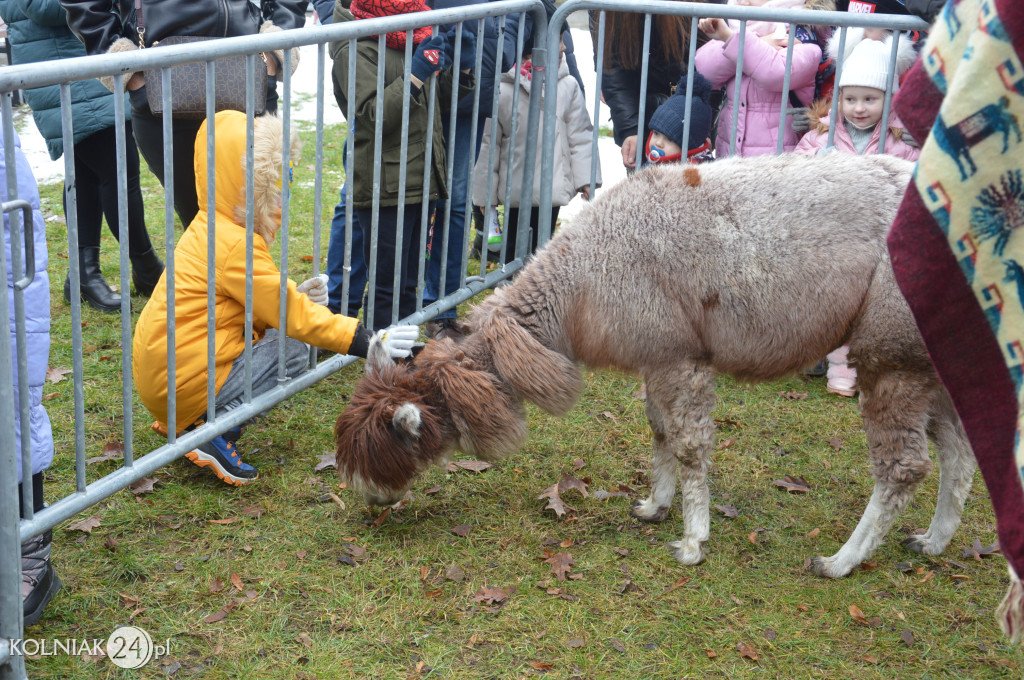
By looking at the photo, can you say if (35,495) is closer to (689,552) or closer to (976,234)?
(689,552)

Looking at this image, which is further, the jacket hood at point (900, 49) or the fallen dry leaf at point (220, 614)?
the jacket hood at point (900, 49)

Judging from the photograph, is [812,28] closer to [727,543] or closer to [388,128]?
[388,128]

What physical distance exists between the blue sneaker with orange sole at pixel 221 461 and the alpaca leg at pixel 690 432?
6.21 feet

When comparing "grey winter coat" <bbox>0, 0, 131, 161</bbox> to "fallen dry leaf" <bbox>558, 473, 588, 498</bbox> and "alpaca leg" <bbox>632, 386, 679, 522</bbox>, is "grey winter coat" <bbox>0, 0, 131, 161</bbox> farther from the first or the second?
"alpaca leg" <bbox>632, 386, 679, 522</bbox>

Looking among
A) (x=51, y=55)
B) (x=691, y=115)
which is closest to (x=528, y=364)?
(x=691, y=115)

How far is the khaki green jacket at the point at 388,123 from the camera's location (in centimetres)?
463

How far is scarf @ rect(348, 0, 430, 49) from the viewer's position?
464 cm

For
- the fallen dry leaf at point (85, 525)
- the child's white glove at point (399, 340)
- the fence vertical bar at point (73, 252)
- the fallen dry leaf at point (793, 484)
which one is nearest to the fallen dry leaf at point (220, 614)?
the fence vertical bar at point (73, 252)

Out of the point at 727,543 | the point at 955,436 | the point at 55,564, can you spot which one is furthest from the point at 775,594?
the point at 55,564

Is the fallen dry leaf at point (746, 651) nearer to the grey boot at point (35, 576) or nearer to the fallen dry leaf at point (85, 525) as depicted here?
the grey boot at point (35, 576)

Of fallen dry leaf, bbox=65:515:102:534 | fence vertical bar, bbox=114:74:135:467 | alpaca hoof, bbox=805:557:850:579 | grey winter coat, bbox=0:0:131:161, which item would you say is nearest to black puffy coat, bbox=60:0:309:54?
grey winter coat, bbox=0:0:131:161

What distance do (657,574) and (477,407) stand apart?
102cm

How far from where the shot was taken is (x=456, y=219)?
546cm

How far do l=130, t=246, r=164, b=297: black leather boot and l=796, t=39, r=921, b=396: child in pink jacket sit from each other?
410cm
